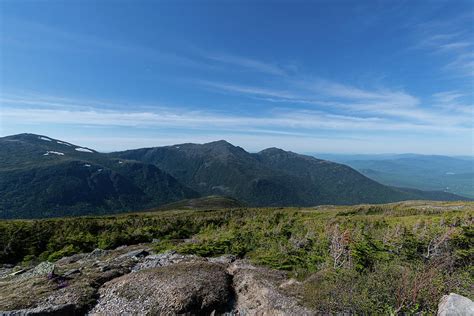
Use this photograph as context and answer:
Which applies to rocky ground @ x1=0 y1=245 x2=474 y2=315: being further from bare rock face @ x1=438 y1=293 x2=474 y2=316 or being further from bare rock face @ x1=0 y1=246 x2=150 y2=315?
bare rock face @ x1=438 y1=293 x2=474 y2=316

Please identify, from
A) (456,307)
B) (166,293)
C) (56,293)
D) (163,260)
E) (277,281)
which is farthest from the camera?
(163,260)

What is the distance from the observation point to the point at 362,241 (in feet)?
54.1

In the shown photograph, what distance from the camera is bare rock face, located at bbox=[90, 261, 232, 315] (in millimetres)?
11914

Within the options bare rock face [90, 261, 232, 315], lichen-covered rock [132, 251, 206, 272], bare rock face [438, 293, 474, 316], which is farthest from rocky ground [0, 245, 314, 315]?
bare rock face [438, 293, 474, 316]

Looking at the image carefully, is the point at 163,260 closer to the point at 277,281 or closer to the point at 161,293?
the point at 161,293

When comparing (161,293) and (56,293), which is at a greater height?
(161,293)

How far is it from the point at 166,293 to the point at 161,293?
0.27 metres

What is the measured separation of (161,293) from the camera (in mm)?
12625

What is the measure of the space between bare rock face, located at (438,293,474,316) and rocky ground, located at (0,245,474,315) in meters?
0.18

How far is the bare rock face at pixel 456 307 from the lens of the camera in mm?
8445

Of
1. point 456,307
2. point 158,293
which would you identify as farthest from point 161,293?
point 456,307

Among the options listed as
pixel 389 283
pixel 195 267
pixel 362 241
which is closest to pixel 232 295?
pixel 195 267

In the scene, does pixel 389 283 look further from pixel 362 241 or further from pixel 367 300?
pixel 362 241

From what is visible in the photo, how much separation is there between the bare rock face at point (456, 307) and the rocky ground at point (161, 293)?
18cm
